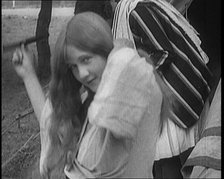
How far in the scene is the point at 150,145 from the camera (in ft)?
4.42

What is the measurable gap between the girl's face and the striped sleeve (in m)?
0.52

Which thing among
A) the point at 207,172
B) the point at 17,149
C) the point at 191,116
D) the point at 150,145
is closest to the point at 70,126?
the point at 150,145

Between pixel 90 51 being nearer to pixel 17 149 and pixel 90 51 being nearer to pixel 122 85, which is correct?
pixel 122 85

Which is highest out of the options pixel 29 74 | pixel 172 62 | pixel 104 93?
pixel 104 93

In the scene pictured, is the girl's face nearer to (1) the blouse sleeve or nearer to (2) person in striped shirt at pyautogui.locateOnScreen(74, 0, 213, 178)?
(1) the blouse sleeve

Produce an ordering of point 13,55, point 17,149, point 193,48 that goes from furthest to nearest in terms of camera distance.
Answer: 1. point 193,48
2. point 17,149
3. point 13,55

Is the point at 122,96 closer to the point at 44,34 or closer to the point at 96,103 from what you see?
the point at 96,103

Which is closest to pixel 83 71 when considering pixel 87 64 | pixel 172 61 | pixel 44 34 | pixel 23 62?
pixel 87 64

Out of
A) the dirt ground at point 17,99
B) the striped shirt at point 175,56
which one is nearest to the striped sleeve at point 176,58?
the striped shirt at point 175,56

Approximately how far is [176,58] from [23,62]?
0.62 m

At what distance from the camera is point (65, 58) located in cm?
Answer: 130

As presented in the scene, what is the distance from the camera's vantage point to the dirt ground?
138 cm

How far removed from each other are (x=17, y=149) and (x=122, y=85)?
567 mm

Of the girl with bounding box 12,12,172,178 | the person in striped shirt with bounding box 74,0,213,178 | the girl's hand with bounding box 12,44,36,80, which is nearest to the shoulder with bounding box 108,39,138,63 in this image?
the girl with bounding box 12,12,172,178
